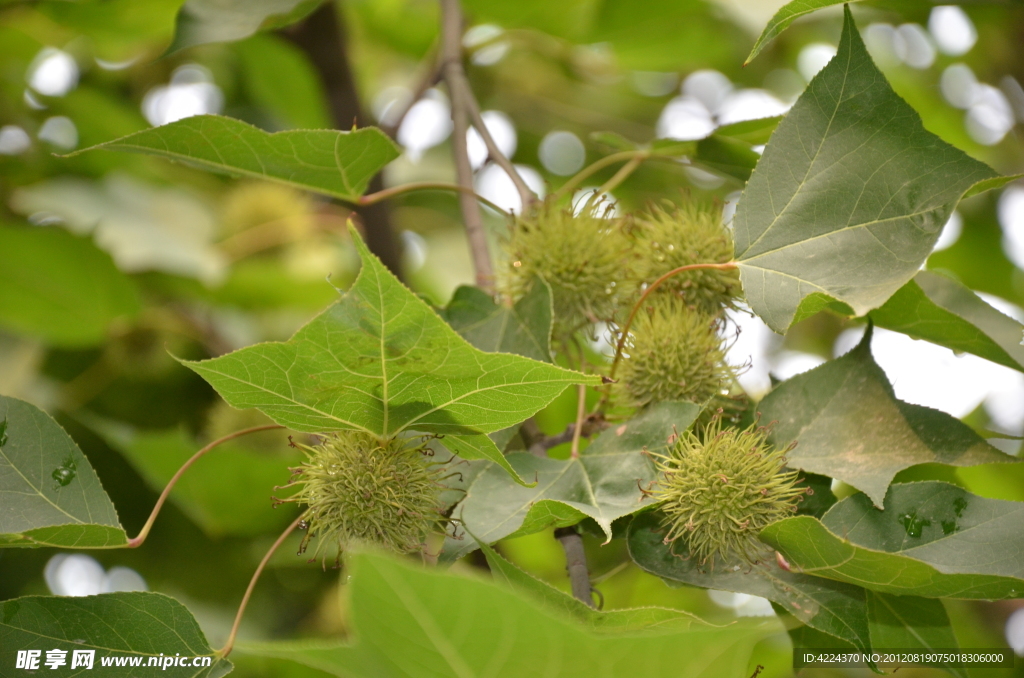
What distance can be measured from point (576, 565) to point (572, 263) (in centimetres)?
46

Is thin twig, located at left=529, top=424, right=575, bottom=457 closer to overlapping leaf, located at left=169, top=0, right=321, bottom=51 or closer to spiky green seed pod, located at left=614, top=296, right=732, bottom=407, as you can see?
spiky green seed pod, located at left=614, top=296, right=732, bottom=407

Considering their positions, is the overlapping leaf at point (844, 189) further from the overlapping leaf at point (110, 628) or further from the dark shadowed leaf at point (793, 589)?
the overlapping leaf at point (110, 628)

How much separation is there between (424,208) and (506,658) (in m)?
2.43

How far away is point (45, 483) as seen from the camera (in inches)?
39.5

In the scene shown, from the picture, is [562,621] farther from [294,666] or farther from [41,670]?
[294,666]

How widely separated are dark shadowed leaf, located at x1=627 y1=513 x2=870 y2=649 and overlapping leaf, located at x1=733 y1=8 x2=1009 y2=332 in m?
0.30

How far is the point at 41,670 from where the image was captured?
2.98ft

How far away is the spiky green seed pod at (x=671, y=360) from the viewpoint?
1090mm

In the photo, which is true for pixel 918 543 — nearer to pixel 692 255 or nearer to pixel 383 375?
pixel 692 255

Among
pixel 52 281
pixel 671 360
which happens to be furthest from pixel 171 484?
pixel 52 281

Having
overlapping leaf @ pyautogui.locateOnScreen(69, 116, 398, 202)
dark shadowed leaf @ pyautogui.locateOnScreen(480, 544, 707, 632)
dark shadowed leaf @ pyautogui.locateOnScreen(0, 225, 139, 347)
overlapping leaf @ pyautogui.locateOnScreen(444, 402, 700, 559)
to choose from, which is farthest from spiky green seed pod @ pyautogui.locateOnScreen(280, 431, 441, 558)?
dark shadowed leaf @ pyautogui.locateOnScreen(0, 225, 139, 347)

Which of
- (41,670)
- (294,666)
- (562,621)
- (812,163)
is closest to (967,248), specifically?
(812,163)

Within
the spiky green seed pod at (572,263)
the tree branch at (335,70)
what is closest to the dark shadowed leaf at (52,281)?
the tree branch at (335,70)

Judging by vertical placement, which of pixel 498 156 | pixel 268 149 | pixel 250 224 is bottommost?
pixel 268 149
